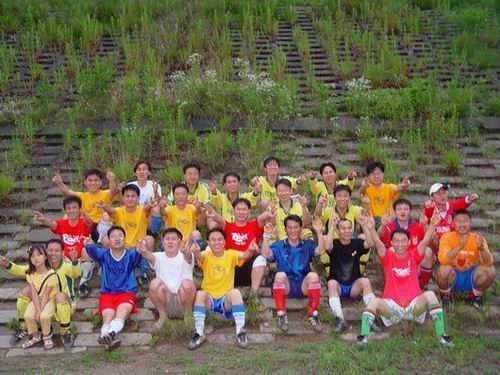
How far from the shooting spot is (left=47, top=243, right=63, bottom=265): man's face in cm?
606

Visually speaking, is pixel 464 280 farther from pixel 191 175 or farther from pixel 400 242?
pixel 191 175

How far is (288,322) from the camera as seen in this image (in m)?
6.06

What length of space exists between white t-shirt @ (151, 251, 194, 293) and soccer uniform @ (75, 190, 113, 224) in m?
1.31

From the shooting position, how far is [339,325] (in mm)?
5887

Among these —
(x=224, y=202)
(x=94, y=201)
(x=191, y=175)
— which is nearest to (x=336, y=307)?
(x=224, y=202)

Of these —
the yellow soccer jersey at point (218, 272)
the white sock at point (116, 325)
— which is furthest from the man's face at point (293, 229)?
the white sock at point (116, 325)

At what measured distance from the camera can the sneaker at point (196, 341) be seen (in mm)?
5667

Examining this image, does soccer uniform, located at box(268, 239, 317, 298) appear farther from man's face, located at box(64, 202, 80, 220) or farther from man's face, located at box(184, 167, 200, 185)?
man's face, located at box(64, 202, 80, 220)

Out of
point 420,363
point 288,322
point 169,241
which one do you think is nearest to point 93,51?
point 169,241

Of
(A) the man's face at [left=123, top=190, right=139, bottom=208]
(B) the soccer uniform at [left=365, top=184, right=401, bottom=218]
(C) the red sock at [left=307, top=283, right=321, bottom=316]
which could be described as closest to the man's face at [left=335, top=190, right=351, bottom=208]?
(B) the soccer uniform at [left=365, top=184, right=401, bottom=218]

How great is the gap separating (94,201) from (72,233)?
65 cm

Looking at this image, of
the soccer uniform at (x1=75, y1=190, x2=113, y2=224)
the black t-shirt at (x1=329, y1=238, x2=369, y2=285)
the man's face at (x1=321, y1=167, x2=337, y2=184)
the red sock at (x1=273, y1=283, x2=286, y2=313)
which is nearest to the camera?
the red sock at (x1=273, y1=283, x2=286, y2=313)

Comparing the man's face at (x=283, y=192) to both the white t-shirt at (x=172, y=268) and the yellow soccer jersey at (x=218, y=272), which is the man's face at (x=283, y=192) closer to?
the yellow soccer jersey at (x=218, y=272)

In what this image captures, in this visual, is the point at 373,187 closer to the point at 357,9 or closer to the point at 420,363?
the point at 420,363
